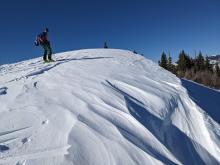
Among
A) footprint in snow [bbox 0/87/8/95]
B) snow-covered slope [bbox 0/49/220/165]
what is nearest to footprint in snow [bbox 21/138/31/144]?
snow-covered slope [bbox 0/49/220/165]

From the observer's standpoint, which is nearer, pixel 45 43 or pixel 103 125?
pixel 103 125

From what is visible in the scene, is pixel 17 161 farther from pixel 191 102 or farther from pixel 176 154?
pixel 191 102

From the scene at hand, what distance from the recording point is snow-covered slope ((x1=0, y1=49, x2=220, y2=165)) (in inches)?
120

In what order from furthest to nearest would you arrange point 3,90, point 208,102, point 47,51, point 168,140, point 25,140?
point 47,51 → point 208,102 → point 3,90 → point 168,140 → point 25,140

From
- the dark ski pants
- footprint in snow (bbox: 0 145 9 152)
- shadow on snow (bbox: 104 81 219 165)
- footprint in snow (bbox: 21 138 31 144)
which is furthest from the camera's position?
the dark ski pants

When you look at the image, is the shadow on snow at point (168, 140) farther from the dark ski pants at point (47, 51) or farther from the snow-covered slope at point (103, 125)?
the dark ski pants at point (47, 51)

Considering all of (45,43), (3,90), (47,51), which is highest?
(45,43)

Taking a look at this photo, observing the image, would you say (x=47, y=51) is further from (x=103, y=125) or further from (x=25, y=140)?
(x=25, y=140)

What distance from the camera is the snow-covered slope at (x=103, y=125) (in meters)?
3.04

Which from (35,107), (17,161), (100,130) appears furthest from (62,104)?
(17,161)

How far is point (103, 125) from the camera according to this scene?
3727mm

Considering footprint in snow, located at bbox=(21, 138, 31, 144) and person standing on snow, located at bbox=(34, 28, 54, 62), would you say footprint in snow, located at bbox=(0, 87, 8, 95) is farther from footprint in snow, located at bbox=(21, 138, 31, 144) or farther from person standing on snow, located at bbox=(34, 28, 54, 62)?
person standing on snow, located at bbox=(34, 28, 54, 62)

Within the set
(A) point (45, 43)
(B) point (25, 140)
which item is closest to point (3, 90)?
(B) point (25, 140)

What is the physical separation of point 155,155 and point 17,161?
1.67 meters
